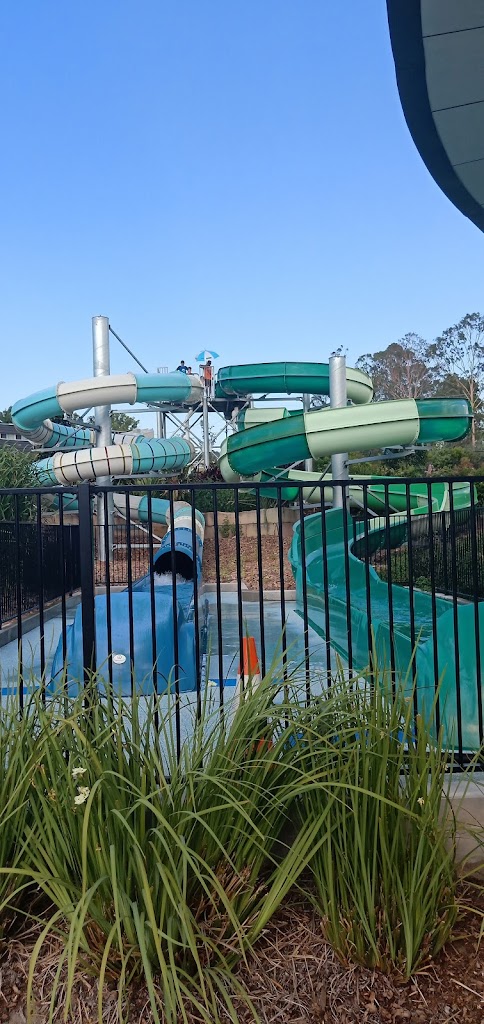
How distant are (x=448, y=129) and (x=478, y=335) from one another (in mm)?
48802

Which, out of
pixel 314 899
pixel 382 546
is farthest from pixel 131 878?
pixel 382 546

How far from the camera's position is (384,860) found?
230cm

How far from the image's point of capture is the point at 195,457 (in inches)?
1089

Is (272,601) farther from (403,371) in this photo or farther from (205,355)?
(403,371)

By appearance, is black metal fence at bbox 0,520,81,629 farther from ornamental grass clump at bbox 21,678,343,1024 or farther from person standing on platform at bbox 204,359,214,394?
person standing on platform at bbox 204,359,214,394

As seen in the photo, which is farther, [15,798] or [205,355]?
[205,355]

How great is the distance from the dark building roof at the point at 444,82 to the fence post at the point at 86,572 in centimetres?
232

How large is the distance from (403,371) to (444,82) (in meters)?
51.6

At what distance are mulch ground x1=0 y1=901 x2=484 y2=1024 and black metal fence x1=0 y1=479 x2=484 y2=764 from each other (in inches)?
28.0

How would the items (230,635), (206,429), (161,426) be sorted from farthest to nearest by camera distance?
(161,426) < (206,429) < (230,635)

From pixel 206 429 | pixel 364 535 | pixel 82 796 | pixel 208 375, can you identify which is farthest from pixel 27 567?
pixel 208 375

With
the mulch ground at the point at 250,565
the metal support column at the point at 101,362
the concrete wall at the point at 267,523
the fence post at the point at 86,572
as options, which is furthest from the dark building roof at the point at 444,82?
the concrete wall at the point at 267,523

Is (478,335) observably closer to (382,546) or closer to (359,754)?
(382,546)

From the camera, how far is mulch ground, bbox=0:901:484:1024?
2137 millimetres
